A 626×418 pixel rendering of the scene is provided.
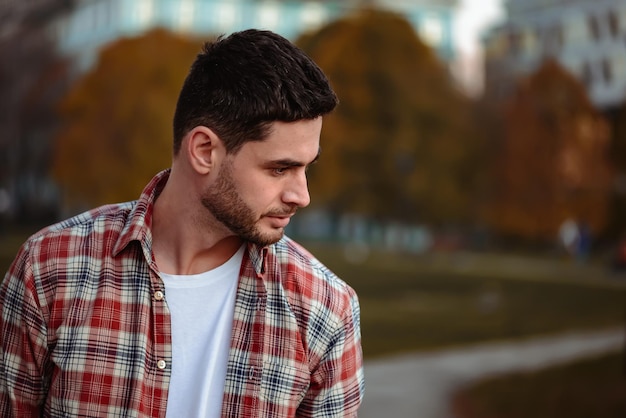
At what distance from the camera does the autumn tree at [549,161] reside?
19.9 feet

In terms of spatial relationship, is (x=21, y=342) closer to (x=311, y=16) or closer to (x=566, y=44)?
(x=311, y=16)

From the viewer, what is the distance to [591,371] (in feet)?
20.1

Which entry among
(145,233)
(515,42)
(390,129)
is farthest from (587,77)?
(145,233)

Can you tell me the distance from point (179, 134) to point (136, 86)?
13.4 feet

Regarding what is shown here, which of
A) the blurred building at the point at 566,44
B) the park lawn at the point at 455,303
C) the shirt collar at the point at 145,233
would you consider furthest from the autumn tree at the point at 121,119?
the shirt collar at the point at 145,233

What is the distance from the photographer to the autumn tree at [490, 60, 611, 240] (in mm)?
6062

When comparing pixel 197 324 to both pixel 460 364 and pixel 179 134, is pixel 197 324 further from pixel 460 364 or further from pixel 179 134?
pixel 460 364

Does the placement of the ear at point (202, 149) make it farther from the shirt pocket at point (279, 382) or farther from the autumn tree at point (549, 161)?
the autumn tree at point (549, 161)

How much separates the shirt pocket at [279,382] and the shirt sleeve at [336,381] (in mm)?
43

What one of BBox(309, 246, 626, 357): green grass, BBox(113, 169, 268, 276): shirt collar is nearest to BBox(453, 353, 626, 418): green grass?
BBox(309, 246, 626, 357): green grass

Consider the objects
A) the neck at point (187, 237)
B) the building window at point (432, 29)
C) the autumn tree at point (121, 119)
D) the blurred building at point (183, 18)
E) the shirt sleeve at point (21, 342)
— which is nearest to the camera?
the shirt sleeve at point (21, 342)

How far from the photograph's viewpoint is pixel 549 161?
608cm

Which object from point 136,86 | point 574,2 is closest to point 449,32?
point 574,2

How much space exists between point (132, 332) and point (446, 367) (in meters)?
4.59
